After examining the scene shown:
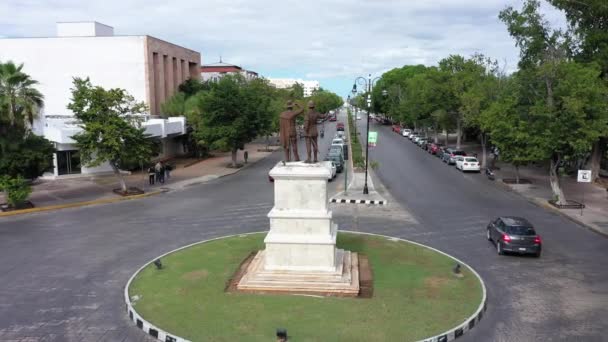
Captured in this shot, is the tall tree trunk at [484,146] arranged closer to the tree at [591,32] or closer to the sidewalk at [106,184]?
the tree at [591,32]

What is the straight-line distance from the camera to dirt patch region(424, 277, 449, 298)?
13657 mm

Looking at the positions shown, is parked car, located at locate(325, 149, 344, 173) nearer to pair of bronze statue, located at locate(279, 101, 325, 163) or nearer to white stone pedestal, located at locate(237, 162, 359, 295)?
pair of bronze statue, located at locate(279, 101, 325, 163)

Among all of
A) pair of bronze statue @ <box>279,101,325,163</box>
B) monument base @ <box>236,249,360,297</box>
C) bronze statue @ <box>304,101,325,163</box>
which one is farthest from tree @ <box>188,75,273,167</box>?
monument base @ <box>236,249,360,297</box>

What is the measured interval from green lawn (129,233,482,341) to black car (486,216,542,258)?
8.23ft

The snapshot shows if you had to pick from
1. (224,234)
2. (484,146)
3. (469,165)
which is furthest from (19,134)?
(484,146)

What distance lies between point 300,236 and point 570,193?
23.2 m

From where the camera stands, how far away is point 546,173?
38531 mm

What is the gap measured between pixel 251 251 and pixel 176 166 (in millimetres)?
27808

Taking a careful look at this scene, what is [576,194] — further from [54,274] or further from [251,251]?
[54,274]

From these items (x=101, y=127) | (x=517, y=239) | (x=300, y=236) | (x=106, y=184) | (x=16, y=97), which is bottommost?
(x=517, y=239)

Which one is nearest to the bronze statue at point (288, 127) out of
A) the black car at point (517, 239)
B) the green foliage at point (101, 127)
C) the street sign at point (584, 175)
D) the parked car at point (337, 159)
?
the black car at point (517, 239)

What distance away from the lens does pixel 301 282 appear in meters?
14.0

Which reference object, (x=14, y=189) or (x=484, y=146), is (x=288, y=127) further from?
(x=484, y=146)

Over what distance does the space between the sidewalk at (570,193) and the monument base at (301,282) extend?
1331 cm
